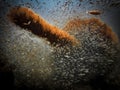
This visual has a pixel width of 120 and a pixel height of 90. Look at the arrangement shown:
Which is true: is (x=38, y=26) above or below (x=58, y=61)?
above

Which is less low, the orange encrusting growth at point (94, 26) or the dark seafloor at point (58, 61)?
the orange encrusting growth at point (94, 26)

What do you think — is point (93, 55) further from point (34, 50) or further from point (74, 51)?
point (34, 50)

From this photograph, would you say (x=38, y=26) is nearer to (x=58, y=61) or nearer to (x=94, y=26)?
(x=58, y=61)

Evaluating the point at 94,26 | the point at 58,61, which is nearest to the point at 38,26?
the point at 58,61

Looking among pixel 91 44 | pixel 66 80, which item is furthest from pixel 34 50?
pixel 91 44
